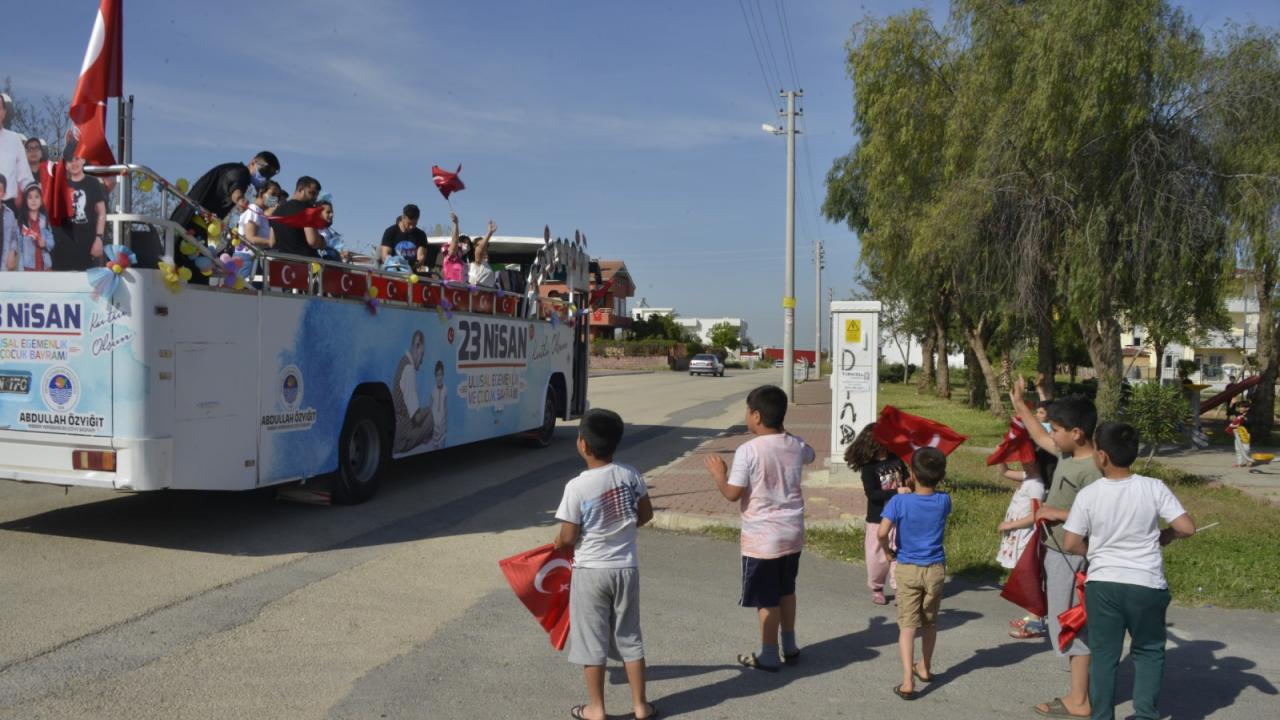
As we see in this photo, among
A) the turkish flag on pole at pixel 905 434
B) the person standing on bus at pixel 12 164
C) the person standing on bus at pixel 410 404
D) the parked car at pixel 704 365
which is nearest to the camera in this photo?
the turkish flag on pole at pixel 905 434

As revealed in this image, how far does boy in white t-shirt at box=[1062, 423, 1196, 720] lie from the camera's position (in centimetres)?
416

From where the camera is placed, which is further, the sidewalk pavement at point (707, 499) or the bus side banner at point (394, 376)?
the sidewalk pavement at point (707, 499)

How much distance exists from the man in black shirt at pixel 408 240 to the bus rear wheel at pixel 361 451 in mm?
2305

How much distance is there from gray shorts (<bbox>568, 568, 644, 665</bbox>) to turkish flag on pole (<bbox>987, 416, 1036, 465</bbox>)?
10.2 ft

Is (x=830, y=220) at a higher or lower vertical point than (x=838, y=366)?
higher

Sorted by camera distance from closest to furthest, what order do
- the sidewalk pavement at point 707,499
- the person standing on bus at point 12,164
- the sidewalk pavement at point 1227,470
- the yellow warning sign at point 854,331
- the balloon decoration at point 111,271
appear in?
the balloon decoration at point 111,271, the person standing on bus at point 12,164, the sidewalk pavement at point 707,499, the yellow warning sign at point 854,331, the sidewalk pavement at point 1227,470

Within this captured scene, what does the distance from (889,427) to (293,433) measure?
5.06 meters

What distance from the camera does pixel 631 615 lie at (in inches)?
170

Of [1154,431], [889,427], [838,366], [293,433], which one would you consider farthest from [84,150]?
[1154,431]

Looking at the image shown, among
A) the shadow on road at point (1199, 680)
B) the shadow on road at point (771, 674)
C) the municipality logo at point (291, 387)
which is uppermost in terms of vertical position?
the municipality logo at point (291, 387)

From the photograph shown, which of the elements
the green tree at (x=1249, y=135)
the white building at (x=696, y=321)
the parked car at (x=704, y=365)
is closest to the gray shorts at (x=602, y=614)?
the green tree at (x=1249, y=135)

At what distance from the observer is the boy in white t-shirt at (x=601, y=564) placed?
425cm

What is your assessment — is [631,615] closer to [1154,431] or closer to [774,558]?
[774,558]

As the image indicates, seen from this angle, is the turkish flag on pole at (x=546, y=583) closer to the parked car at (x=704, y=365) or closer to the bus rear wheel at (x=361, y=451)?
the bus rear wheel at (x=361, y=451)
